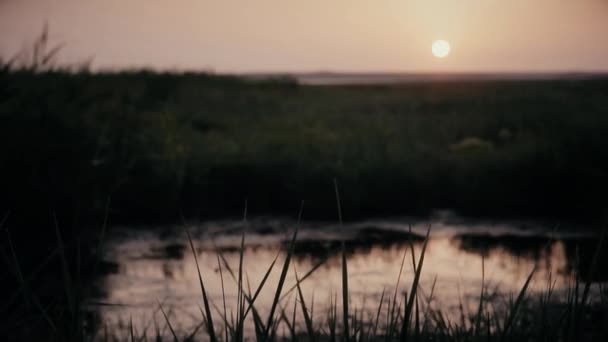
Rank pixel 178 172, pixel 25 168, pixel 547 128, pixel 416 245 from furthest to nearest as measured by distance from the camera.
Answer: pixel 547 128 → pixel 178 172 → pixel 416 245 → pixel 25 168

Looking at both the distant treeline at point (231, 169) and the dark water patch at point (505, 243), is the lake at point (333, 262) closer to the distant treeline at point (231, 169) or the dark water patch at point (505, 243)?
the dark water patch at point (505, 243)

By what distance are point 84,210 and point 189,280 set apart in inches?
25.6

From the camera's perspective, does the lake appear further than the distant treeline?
No

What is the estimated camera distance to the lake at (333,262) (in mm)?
3637

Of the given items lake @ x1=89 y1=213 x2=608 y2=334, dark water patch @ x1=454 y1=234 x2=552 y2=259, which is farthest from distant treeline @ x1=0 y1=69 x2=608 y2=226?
dark water patch @ x1=454 y1=234 x2=552 y2=259

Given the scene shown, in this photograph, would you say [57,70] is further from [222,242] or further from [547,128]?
[547,128]

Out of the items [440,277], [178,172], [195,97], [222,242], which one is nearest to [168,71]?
[195,97]

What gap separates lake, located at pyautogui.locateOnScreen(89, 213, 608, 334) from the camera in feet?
11.9

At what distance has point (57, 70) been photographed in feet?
13.9

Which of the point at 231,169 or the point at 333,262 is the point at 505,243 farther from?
the point at 231,169

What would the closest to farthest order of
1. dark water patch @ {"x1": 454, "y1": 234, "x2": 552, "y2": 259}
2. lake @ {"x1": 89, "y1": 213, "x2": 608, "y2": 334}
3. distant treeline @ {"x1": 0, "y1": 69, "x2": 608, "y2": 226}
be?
lake @ {"x1": 89, "y1": 213, "x2": 608, "y2": 334} → distant treeline @ {"x1": 0, "y1": 69, "x2": 608, "y2": 226} → dark water patch @ {"x1": 454, "y1": 234, "x2": 552, "y2": 259}

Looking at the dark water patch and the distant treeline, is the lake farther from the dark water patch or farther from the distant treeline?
the distant treeline

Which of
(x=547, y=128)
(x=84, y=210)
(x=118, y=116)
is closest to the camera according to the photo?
(x=84, y=210)

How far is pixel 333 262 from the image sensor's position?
4.57 m
